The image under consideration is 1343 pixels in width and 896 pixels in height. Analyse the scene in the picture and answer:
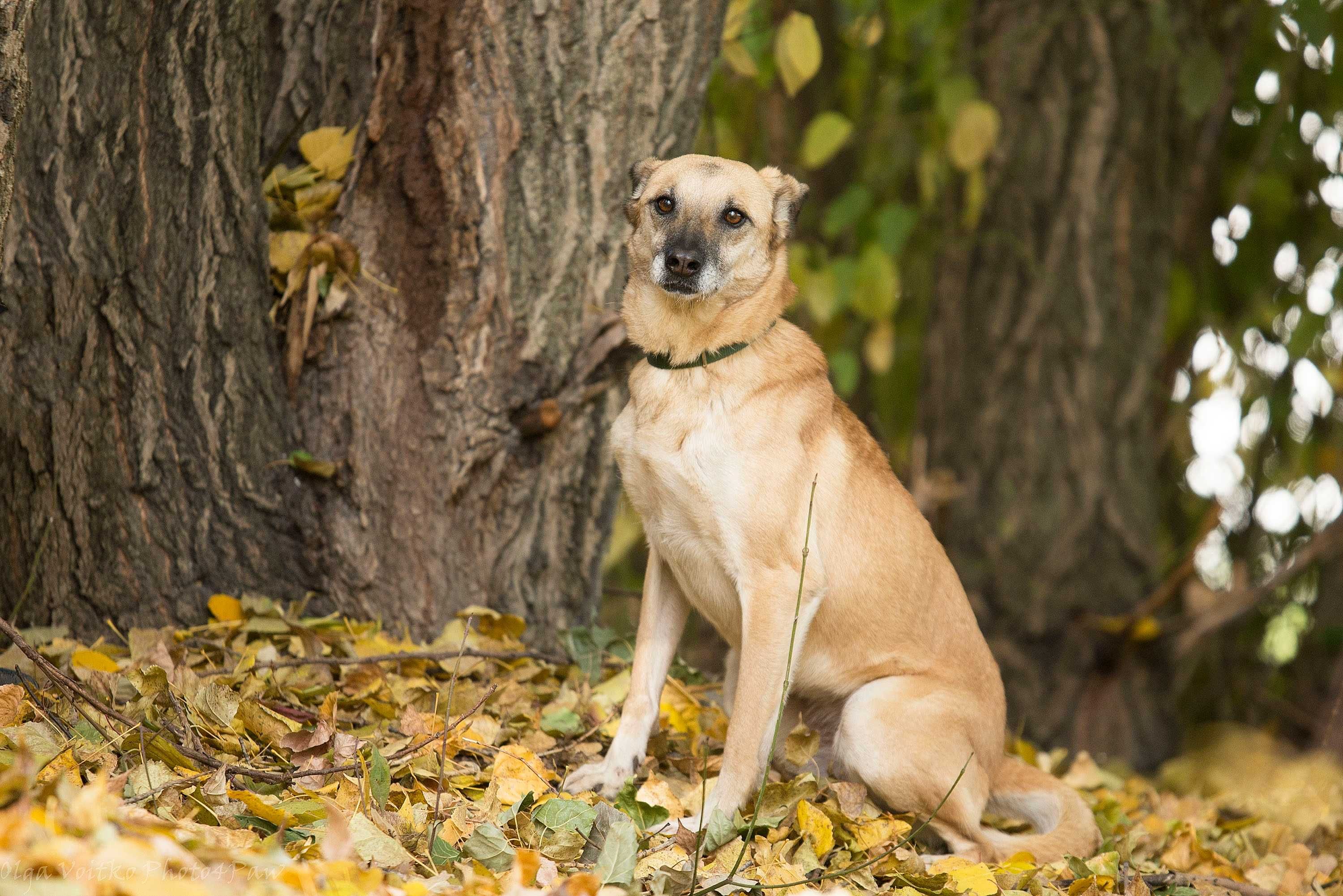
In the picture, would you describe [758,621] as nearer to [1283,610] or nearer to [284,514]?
[284,514]

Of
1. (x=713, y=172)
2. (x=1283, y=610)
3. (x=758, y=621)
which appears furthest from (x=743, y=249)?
(x=1283, y=610)

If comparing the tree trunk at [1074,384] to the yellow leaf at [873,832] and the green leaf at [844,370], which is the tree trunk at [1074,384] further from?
the yellow leaf at [873,832]

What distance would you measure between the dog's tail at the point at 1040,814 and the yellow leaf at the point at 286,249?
2.70m

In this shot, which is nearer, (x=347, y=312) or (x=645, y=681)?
(x=645, y=681)

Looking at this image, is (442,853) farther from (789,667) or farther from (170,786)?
(789,667)

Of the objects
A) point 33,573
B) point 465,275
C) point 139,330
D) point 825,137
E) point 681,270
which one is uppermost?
point 825,137

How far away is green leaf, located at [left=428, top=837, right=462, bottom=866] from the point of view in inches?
94.4

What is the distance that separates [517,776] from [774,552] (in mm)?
896

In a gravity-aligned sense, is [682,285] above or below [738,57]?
below

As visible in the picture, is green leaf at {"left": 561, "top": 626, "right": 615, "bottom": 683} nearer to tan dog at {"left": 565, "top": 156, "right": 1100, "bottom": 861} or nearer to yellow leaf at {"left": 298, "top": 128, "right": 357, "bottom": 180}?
tan dog at {"left": 565, "top": 156, "right": 1100, "bottom": 861}

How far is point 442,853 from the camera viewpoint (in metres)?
2.41

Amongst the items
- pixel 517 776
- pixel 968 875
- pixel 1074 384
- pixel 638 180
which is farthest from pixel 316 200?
pixel 1074 384

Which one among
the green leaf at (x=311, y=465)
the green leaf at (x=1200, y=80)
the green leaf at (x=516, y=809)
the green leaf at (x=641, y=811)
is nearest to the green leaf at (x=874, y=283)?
the green leaf at (x=1200, y=80)

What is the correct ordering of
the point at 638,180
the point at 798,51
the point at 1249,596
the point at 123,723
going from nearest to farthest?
the point at 123,723, the point at 638,180, the point at 798,51, the point at 1249,596
